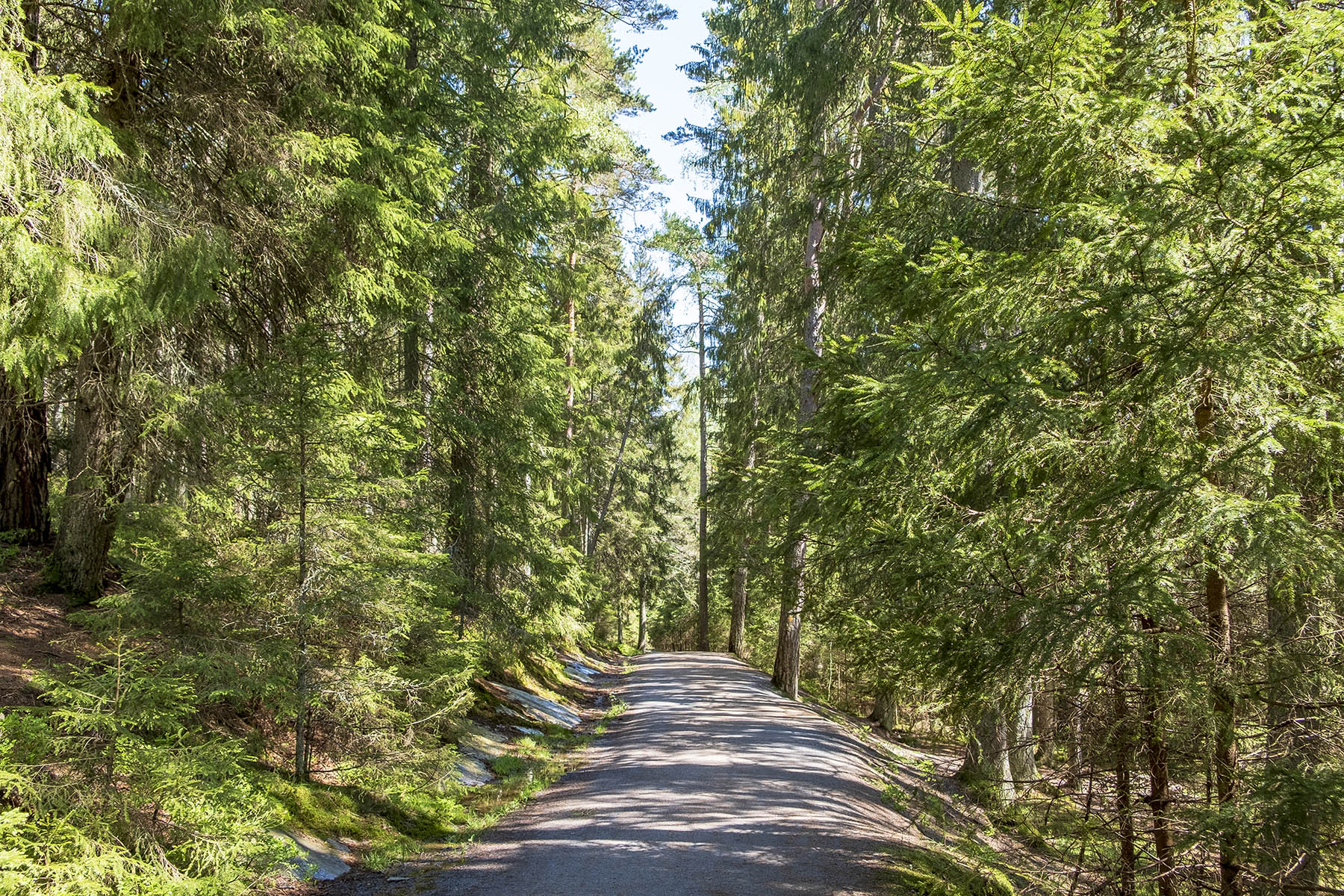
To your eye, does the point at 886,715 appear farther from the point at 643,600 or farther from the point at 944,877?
the point at 643,600


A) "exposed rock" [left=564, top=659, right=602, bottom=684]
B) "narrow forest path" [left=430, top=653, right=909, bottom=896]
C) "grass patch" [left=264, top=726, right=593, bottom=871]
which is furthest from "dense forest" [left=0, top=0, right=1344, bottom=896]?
"exposed rock" [left=564, top=659, right=602, bottom=684]

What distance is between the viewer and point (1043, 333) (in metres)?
4.21

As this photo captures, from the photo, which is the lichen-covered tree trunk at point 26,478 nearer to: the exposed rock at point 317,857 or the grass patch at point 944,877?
the exposed rock at point 317,857

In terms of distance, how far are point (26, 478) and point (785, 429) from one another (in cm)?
999

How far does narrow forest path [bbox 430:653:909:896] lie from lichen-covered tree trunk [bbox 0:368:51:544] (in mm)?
7514

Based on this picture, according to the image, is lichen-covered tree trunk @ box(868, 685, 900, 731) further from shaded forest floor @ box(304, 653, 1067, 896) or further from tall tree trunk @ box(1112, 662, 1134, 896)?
tall tree trunk @ box(1112, 662, 1134, 896)

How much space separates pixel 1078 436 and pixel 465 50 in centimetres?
1126

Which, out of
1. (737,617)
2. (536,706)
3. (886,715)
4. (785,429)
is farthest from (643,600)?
(785,429)

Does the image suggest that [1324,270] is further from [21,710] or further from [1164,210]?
[21,710]

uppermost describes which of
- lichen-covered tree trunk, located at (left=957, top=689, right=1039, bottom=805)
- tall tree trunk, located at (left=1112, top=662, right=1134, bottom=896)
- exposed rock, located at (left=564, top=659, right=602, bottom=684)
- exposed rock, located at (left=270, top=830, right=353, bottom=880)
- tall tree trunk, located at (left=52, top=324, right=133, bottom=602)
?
tall tree trunk, located at (left=52, top=324, right=133, bottom=602)

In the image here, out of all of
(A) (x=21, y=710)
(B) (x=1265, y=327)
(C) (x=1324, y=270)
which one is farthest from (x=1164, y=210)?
(A) (x=21, y=710)

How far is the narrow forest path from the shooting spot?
5781 millimetres

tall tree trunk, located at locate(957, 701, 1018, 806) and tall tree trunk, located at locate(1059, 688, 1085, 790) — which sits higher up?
tall tree trunk, located at locate(1059, 688, 1085, 790)

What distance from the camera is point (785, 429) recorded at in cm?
775
